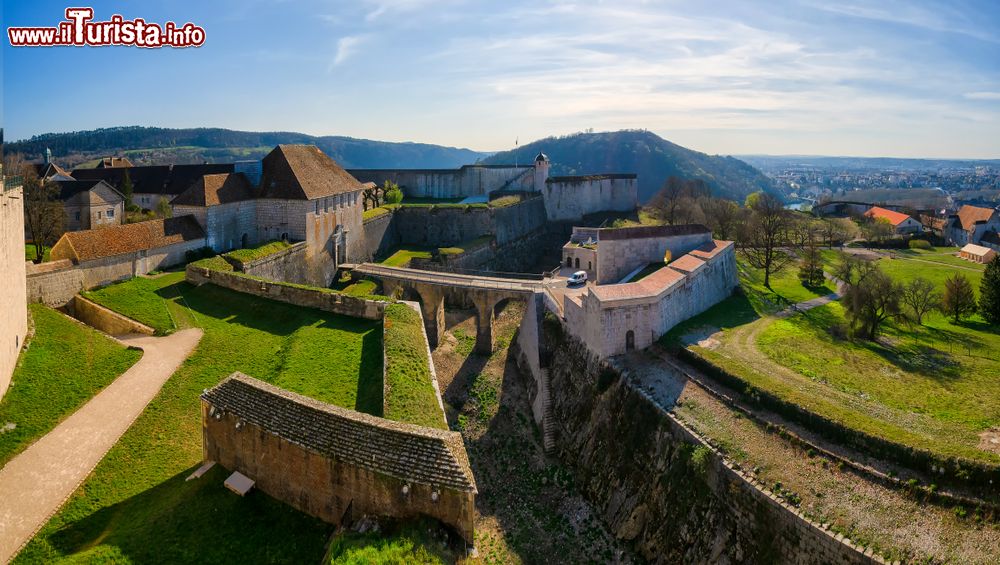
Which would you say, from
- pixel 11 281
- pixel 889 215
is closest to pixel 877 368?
pixel 11 281

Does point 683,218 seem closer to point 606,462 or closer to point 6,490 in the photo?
point 606,462

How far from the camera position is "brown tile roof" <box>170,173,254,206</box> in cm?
3212

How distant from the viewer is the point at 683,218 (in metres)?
51.9

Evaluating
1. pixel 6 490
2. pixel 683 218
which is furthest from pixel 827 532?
pixel 683 218

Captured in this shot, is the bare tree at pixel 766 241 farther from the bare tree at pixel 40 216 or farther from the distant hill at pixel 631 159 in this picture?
the distant hill at pixel 631 159

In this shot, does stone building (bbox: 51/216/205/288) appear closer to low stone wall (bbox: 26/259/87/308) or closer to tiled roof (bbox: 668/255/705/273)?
low stone wall (bbox: 26/259/87/308)

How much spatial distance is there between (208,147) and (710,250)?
537 feet

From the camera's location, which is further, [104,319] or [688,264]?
[688,264]

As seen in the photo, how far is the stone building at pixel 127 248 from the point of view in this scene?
2522cm

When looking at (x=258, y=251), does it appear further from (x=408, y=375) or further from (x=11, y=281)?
(x=408, y=375)

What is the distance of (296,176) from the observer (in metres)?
35.3

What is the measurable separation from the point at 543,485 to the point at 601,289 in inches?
320

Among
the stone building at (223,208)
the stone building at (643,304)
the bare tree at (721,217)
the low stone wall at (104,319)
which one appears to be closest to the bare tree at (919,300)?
the stone building at (643,304)

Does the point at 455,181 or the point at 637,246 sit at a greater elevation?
the point at 455,181
